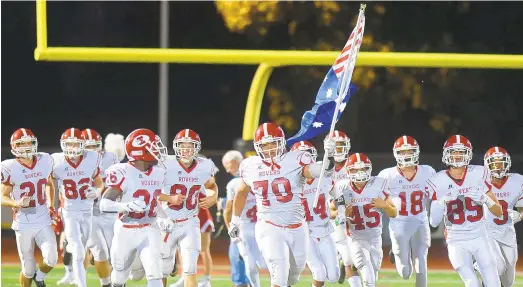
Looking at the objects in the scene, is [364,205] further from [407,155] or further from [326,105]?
[326,105]

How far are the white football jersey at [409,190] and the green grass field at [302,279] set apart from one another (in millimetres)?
1876

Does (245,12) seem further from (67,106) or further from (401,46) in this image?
→ (67,106)

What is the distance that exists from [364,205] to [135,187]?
6.34ft

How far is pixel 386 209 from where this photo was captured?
10484mm

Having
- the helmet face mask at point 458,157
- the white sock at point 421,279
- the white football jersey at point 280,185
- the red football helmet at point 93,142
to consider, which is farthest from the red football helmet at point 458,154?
the red football helmet at point 93,142

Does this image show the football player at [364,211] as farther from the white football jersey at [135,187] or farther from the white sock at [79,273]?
the white sock at [79,273]

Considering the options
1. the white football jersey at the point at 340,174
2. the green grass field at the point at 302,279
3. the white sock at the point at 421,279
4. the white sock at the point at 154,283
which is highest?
the white football jersey at the point at 340,174

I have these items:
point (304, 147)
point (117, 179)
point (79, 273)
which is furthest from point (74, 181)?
point (304, 147)

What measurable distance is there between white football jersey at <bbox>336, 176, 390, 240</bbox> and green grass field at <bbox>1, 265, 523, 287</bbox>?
2000mm

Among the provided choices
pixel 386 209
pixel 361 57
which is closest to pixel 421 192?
pixel 386 209

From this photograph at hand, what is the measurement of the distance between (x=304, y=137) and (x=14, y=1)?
451 inches

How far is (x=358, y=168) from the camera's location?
34.8 ft

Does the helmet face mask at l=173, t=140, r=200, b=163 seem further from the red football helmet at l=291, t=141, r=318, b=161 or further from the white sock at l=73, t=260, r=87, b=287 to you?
the white sock at l=73, t=260, r=87, b=287

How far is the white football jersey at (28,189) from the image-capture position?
35.8 ft
